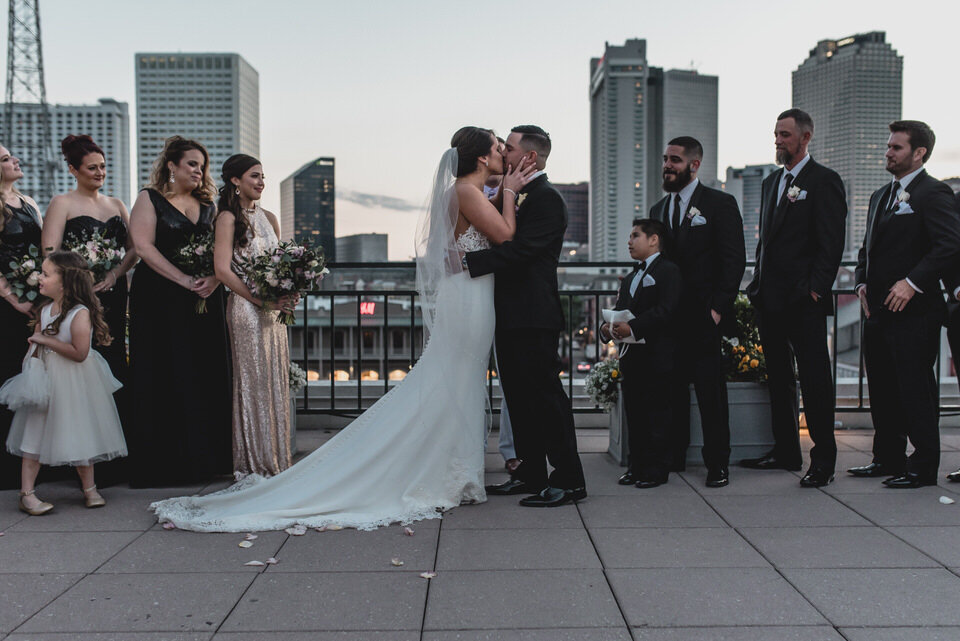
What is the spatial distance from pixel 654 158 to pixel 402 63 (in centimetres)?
13524

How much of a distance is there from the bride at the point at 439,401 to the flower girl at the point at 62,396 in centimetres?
53

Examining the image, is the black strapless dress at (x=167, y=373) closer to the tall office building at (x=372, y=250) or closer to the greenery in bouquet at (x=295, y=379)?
the greenery in bouquet at (x=295, y=379)

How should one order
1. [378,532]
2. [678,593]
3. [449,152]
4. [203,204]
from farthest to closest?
[203,204] → [449,152] → [378,532] → [678,593]

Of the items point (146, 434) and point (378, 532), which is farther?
point (146, 434)

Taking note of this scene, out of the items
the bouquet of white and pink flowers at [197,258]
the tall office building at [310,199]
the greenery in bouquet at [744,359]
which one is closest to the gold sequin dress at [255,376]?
the bouquet of white and pink flowers at [197,258]

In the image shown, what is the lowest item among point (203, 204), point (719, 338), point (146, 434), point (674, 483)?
point (674, 483)

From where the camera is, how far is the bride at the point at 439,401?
400 cm

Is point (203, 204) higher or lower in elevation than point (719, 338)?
higher

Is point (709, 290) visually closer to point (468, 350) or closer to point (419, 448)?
point (468, 350)

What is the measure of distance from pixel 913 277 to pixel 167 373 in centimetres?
457

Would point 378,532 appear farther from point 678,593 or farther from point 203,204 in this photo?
point 203,204

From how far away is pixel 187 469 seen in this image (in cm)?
473

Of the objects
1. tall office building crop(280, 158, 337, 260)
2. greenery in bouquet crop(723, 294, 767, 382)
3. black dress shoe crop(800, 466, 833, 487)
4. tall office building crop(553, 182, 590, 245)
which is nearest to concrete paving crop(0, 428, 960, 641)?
black dress shoe crop(800, 466, 833, 487)

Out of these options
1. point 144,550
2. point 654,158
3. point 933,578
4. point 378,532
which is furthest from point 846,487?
point 654,158
